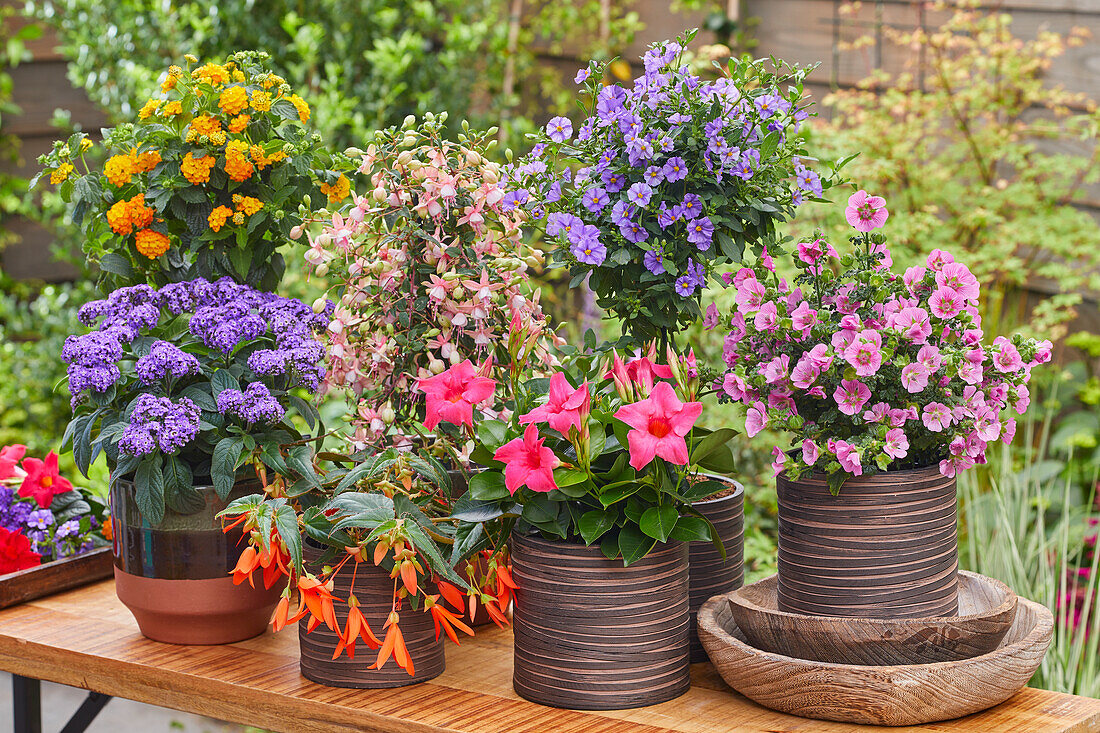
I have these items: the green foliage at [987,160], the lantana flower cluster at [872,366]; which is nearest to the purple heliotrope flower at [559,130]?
the lantana flower cluster at [872,366]

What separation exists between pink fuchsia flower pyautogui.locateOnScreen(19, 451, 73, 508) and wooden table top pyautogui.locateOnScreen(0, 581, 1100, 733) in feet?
0.62

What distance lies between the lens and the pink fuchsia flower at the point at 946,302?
102 cm

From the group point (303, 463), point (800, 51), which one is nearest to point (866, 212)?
point (303, 463)

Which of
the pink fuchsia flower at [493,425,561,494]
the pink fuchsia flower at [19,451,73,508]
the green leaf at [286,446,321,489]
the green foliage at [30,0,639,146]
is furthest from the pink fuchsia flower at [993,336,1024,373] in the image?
the green foliage at [30,0,639,146]

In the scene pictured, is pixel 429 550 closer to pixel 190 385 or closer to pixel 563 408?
pixel 563 408

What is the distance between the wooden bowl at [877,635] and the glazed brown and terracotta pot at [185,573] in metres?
0.56

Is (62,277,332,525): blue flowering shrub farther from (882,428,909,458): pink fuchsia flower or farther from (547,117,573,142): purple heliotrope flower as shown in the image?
(882,428,909,458): pink fuchsia flower

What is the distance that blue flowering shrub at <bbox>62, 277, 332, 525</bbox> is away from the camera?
1.16 metres

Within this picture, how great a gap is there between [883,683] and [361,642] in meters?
0.50

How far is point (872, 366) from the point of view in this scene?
3.23 feet

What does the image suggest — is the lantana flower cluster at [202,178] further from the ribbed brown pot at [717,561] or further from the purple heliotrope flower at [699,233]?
the ribbed brown pot at [717,561]

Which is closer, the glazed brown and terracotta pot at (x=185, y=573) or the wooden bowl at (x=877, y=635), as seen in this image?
the wooden bowl at (x=877, y=635)

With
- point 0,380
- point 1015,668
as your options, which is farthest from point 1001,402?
point 0,380

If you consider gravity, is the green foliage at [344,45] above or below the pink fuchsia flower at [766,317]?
above
